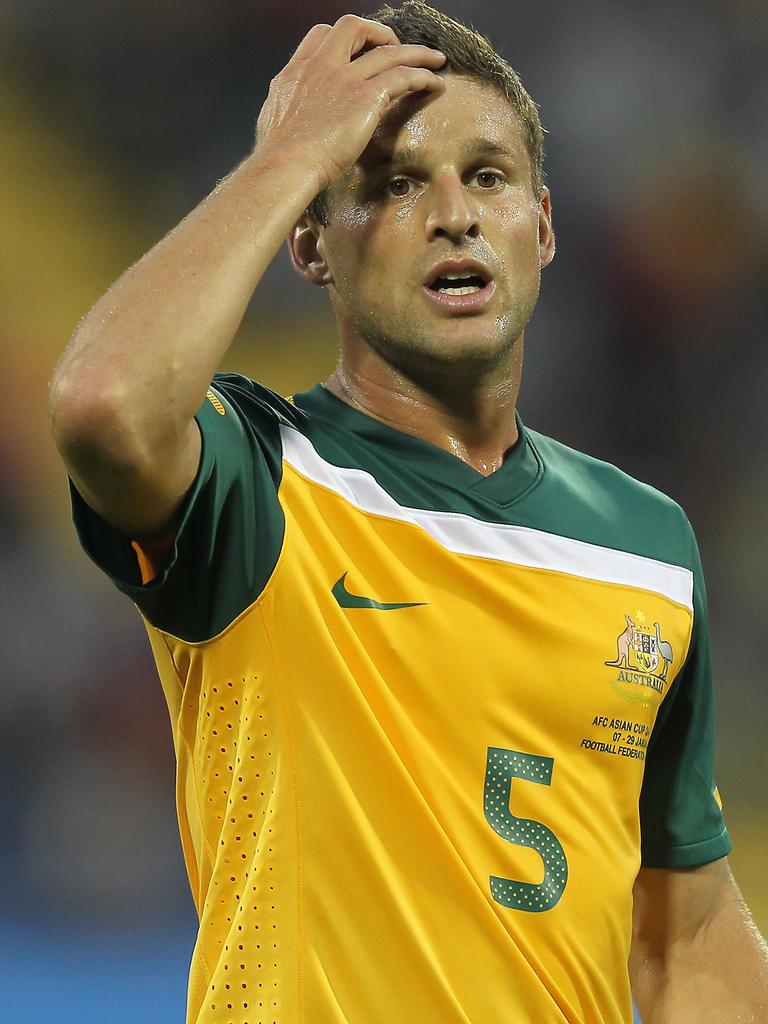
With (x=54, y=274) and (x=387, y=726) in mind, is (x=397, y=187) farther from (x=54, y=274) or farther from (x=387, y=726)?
(x=54, y=274)

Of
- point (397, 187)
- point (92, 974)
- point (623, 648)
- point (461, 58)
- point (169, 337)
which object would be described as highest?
point (461, 58)

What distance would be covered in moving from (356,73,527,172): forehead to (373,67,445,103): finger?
2 cm

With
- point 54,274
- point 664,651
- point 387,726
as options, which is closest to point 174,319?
point 387,726

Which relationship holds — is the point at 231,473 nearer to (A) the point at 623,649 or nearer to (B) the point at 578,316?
(A) the point at 623,649

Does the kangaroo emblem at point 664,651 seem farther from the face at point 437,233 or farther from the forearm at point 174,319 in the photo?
the forearm at point 174,319

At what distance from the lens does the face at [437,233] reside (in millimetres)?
1735

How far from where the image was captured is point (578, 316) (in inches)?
194

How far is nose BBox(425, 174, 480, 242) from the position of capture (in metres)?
1.72

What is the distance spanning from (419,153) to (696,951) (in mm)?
1234

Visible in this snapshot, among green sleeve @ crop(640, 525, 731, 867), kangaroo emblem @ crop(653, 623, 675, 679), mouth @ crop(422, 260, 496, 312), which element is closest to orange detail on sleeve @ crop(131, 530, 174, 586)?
mouth @ crop(422, 260, 496, 312)

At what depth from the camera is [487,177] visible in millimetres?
1815

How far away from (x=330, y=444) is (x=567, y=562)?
0.37 m

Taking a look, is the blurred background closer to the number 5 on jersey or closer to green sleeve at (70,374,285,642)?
the number 5 on jersey

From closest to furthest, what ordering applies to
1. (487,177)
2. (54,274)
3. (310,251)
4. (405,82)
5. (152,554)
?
(152,554)
(405,82)
(487,177)
(310,251)
(54,274)
